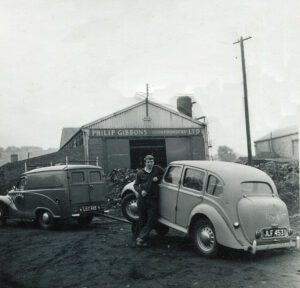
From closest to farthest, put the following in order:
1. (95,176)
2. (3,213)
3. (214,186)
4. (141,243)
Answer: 1. (214,186)
2. (141,243)
3. (95,176)
4. (3,213)

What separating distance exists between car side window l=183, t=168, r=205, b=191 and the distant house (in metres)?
35.9

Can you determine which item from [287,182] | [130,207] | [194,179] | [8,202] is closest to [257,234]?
[194,179]

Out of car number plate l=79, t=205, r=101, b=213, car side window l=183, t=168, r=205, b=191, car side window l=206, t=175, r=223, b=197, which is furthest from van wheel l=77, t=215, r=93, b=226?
car side window l=206, t=175, r=223, b=197

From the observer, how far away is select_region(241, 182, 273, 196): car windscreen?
7586 millimetres

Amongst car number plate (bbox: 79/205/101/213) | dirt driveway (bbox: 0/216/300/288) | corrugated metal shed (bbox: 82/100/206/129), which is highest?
corrugated metal shed (bbox: 82/100/206/129)

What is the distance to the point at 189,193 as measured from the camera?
8.08m

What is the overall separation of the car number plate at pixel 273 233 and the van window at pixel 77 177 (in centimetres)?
667

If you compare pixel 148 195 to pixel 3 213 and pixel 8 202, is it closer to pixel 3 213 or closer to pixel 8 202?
pixel 8 202

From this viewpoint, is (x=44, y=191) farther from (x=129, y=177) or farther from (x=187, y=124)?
(x=187, y=124)

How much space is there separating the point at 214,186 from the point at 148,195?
172cm

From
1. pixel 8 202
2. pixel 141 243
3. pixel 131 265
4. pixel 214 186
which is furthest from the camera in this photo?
pixel 8 202

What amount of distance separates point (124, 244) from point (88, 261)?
1589 millimetres

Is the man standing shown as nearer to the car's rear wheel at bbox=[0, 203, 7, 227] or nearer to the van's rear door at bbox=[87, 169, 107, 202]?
the van's rear door at bbox=[87, 169, 107, 202]

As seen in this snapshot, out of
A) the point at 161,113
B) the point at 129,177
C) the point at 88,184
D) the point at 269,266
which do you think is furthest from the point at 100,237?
the point at 161,113
